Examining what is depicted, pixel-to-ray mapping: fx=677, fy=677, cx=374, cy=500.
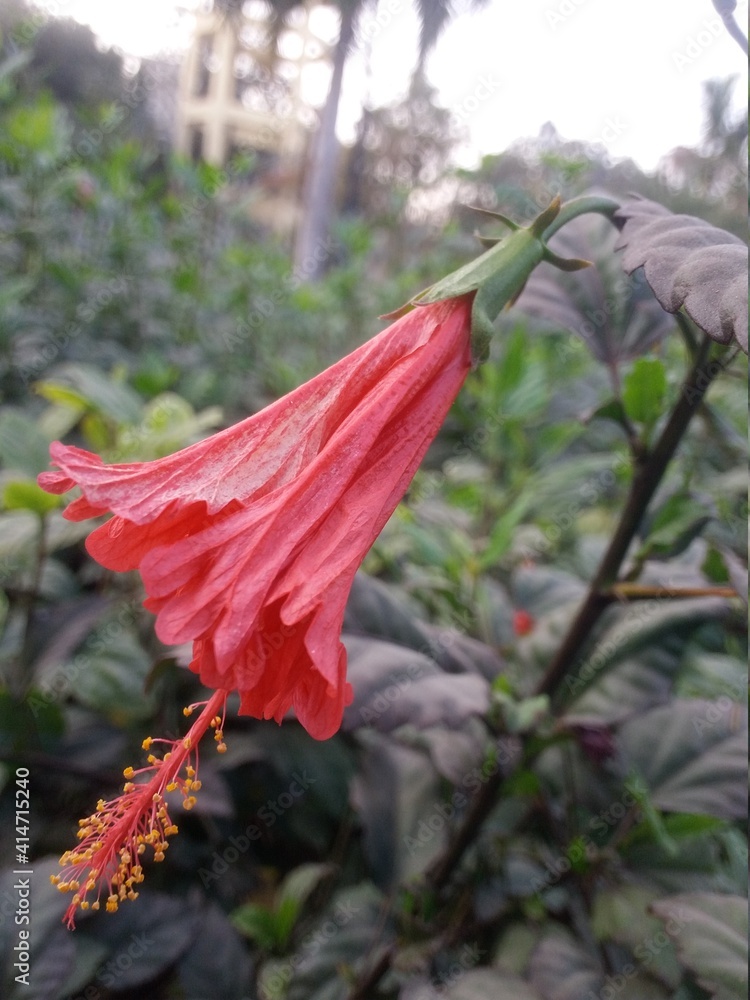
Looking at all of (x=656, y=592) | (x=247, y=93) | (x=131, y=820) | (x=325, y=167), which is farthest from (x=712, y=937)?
(x=247, y=93)

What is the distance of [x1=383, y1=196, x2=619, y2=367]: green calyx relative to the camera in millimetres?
535

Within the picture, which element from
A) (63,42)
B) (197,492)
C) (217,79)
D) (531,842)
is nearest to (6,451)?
(197,492)

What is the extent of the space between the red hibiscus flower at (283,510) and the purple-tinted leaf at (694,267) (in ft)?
0.46

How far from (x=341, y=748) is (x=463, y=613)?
0.85ft

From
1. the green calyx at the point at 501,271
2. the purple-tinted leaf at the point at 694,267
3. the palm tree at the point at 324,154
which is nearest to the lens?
the purple-tinted leaf at the point at 694,267

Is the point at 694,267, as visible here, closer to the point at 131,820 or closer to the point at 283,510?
the point at 283,510

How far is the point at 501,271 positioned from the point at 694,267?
0.15 metres

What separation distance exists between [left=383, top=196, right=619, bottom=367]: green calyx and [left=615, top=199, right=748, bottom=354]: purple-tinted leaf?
0.19 feet

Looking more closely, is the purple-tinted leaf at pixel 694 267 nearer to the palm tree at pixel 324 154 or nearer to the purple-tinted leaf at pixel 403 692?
the purple-tinted leaf at pixel 403 692

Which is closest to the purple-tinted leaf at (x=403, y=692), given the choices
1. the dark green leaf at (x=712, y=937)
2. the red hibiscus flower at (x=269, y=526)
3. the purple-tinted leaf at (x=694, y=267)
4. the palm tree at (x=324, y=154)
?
the red hibiscus flower at (x=269, y=526)

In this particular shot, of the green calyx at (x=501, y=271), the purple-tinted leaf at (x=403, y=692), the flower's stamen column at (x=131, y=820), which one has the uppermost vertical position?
the green calyx at (x=501, y=271)

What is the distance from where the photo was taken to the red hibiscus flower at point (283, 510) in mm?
438

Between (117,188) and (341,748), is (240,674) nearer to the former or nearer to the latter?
(341,748)

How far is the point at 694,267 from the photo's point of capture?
0.43m
